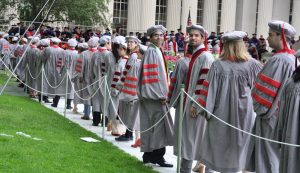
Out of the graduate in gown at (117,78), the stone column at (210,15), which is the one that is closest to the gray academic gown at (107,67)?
the graduate in gown at (117,78)

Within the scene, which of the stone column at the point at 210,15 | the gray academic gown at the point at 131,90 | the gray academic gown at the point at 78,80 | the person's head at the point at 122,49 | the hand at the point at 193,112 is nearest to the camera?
the hand at the point at 193,112

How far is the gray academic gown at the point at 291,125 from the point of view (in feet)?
20.0

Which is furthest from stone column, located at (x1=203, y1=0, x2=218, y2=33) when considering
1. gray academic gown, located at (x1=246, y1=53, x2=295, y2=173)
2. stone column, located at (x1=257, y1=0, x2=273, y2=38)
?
gray academic gown, located at (x1=246, y1=53, x2=295, y2=173)

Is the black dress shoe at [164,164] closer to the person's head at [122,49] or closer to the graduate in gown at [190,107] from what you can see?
the graduate in gown at [190,107]

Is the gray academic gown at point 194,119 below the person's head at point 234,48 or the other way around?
below

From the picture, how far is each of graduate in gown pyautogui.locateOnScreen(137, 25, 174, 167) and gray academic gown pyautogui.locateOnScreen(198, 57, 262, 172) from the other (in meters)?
1.56

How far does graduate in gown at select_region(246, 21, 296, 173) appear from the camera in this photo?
700 centimetres

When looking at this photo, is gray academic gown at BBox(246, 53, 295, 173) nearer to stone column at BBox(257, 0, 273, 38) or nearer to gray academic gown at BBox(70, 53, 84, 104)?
gray academic gown at BBox(70, 53, 84, 104)

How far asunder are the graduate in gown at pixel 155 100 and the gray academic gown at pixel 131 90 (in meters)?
1.80

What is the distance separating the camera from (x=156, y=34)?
31.0ft

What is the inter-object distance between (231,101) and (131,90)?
3908 mm

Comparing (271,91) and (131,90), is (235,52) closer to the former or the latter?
(271,91)

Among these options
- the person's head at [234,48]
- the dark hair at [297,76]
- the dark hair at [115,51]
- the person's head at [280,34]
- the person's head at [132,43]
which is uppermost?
the person's head at [280,34]

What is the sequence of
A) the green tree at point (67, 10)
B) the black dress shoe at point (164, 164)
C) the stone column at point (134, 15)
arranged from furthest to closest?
the stone column at point (134, 15) < the green tree at point (67, 10) < the black dress shoe at point (164, 164)
